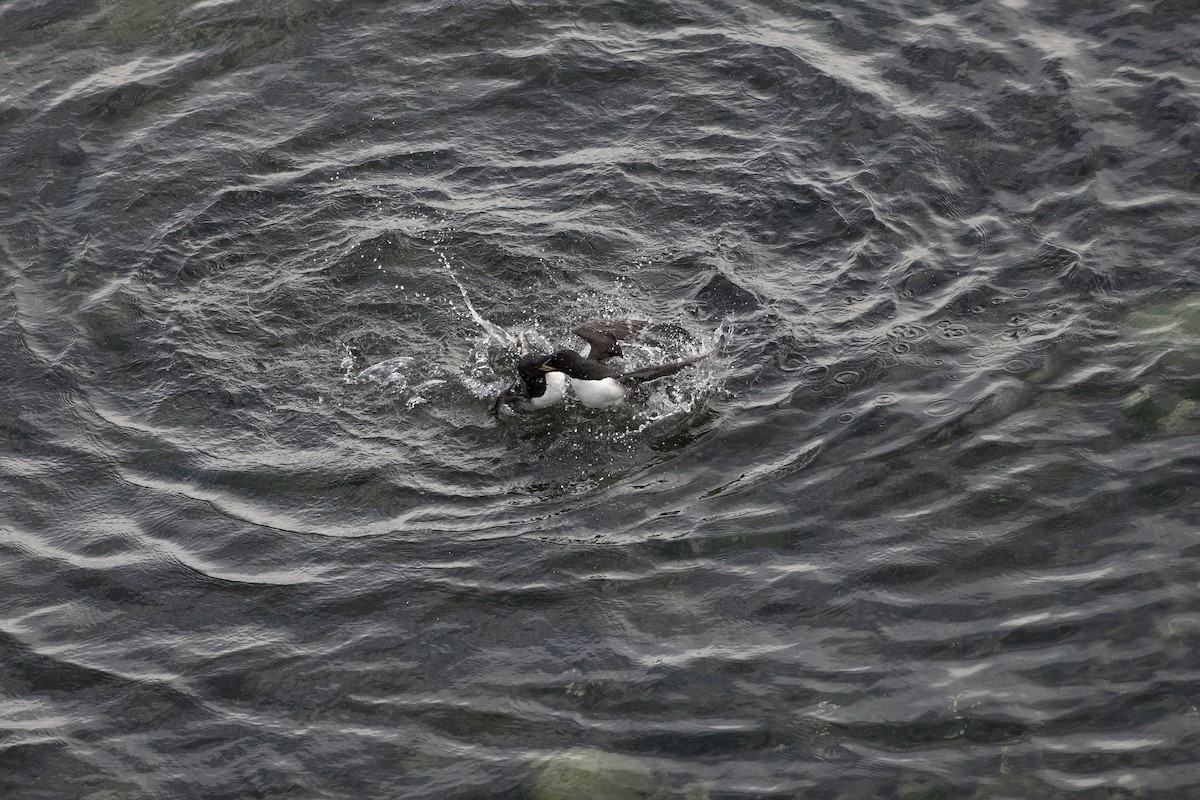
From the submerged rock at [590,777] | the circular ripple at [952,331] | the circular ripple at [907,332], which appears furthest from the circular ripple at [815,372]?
the submerged rock at [590,777]

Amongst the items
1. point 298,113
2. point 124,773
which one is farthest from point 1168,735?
point 298,113

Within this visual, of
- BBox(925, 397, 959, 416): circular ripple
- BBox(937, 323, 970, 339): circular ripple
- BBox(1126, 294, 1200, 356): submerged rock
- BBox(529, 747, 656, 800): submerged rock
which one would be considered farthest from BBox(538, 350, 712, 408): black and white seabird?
BBox(1126, 294, 1200, 356): submerged rock

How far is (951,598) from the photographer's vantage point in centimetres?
734

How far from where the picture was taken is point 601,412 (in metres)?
9.18

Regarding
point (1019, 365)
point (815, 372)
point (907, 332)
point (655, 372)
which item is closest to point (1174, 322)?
point (1019, 365)

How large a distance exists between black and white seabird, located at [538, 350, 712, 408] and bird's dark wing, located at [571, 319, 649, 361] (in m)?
0.10

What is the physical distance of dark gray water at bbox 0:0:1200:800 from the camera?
684 centimetres

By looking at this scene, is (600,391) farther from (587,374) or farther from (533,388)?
(533,388)

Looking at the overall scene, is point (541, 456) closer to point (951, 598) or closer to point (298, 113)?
point (951, 598)

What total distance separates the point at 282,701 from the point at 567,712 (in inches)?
64.3

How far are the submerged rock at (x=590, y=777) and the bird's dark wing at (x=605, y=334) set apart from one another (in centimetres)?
329

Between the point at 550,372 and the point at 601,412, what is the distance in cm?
53

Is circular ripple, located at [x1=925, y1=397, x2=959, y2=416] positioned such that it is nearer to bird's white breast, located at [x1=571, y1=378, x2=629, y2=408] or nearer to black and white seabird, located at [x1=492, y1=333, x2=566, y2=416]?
bird's white breast, located at [x1=571, y1=378, x2=629, y2=408]

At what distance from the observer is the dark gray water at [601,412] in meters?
6.84
